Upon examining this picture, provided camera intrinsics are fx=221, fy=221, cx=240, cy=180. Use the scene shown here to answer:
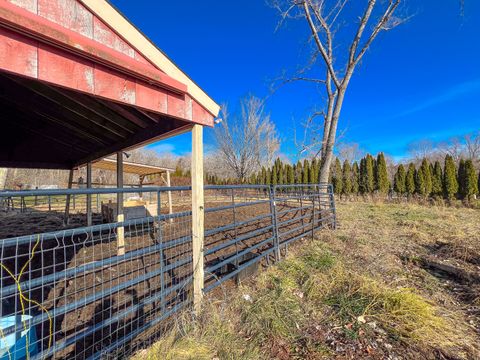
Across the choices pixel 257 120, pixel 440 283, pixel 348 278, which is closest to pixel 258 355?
pixel 348 278

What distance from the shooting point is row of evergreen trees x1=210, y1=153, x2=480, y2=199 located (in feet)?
34.6

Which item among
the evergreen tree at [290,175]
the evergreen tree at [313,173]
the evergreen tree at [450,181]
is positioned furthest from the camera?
the evergreen tree at [290,175]

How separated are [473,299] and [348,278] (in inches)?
51.4

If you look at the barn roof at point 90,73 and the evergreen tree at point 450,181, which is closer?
the barn roof at point 90,73

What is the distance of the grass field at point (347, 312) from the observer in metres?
1.84

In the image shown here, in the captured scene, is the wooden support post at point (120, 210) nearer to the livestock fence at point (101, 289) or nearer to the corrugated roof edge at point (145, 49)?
the livestock fence at point (101, 289)

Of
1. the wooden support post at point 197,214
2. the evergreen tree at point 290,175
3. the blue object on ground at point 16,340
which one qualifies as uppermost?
the evergreen tree at point 290,175

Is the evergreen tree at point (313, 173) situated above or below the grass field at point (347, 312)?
above

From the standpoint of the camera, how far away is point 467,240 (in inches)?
173

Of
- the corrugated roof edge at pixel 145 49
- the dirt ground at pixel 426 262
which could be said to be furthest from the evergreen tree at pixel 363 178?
the corrugated roof edge at pixel 145 49

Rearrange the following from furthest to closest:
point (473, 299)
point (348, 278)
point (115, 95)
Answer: point (348, 278) → point (473, 299) → point (115, 95)

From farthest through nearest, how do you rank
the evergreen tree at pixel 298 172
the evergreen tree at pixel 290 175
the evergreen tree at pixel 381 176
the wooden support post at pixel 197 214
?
the evergreen tree at pixel 290 175 < the evergreen tree at pixel 298 172 < the evergreen tree at pixel 381 176 < the wooden support post at pixel 197 214

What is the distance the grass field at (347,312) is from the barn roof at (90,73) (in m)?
1.93

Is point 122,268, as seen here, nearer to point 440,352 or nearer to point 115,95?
point 115,95
